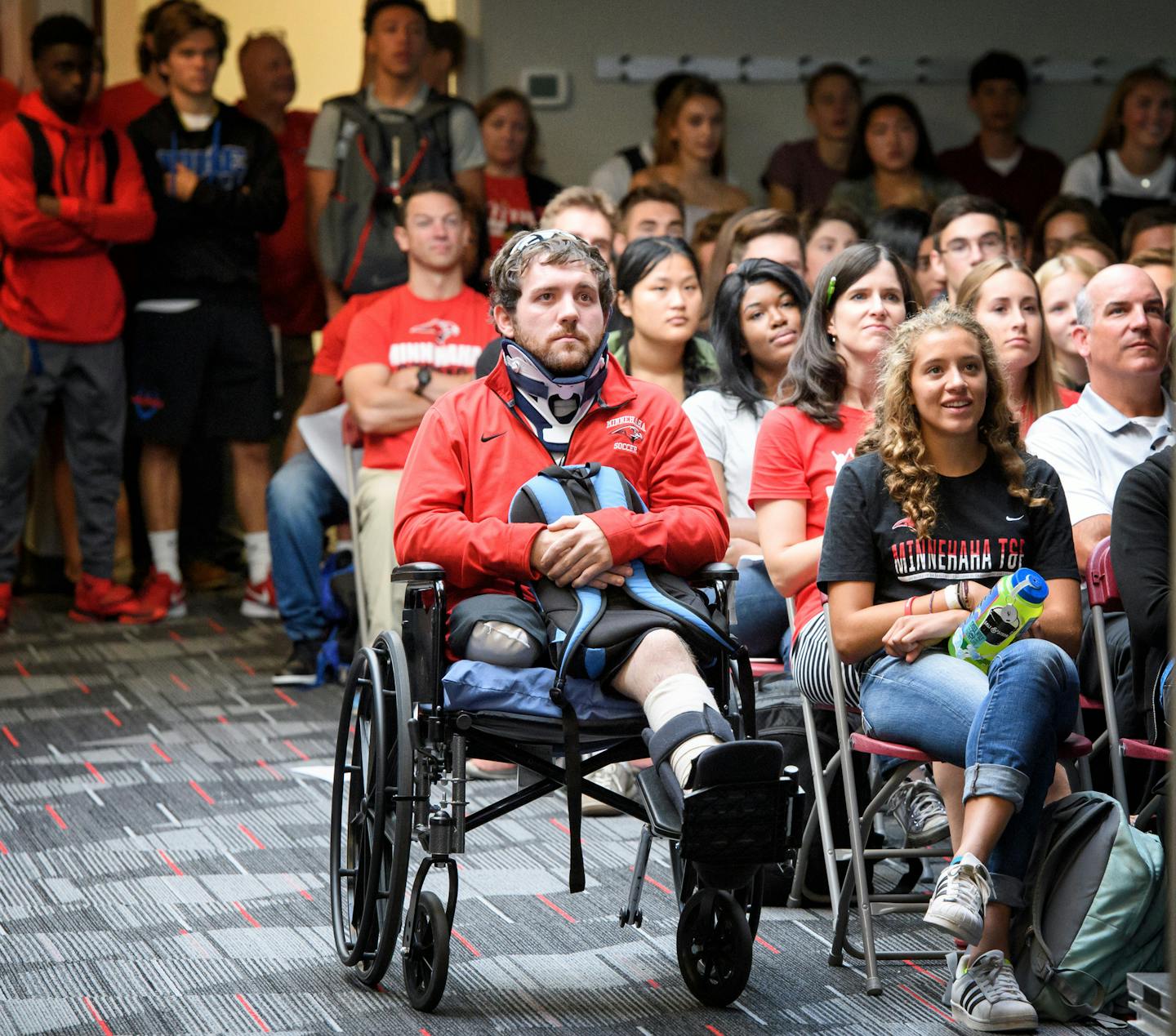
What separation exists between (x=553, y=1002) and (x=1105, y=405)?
66.3 inches

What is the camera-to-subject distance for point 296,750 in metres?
4.43

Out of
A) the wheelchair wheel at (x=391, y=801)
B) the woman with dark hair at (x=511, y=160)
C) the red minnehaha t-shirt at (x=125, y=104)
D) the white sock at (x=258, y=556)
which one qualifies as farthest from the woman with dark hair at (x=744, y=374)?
the red minnehaha t-shirt at (x=125, y=104)

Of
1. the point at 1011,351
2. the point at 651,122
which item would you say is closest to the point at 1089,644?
the point at 1011,351

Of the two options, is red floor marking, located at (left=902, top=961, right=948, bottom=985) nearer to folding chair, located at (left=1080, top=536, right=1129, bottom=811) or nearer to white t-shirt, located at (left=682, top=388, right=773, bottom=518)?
folding chair, located at (left=1080, top=536, right=1129, bottom=811)

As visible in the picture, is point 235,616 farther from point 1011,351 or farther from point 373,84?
point 1011,351

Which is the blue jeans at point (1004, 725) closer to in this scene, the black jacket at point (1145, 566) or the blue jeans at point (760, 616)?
the black jacket at point (1145, 566)

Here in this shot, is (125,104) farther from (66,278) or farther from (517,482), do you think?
(517,482)

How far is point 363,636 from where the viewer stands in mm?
4828

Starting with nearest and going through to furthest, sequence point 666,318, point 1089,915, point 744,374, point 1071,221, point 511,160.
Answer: point 1089,915, point 744,374, point 666,318, point 1071,221, point 511,160

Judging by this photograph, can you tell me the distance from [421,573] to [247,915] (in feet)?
2.96

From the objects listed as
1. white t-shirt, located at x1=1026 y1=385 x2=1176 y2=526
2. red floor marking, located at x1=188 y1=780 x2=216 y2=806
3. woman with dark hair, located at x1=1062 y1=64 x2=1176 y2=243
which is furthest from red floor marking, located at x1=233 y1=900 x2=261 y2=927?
woman with dark hair, located at x1=1062 y1=64 x2=1176 y2=243

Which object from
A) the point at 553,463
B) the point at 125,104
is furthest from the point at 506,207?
the point at 553,463

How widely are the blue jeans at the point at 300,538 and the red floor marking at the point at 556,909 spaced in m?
2.11

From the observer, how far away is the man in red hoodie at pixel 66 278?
18.9 feet
